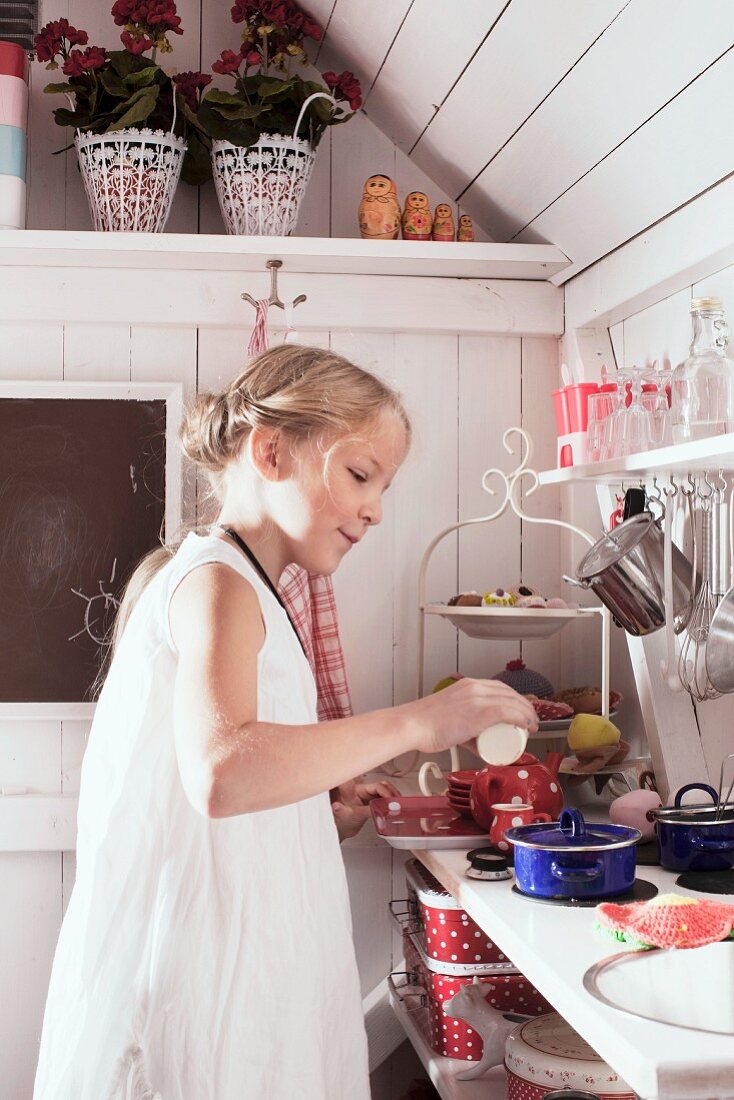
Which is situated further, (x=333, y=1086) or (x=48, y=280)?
(x=48, y=280)

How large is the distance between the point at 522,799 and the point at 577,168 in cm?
92

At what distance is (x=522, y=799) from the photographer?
4.68 ft

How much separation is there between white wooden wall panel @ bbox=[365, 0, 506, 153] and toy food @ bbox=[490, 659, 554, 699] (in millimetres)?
959

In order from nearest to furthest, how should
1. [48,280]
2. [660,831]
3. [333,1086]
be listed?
[333,1086] → [660,831] → [48,280]

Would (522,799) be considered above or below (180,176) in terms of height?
below

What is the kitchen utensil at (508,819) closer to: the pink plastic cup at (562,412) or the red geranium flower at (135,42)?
the pink plastic cup at (562,412)

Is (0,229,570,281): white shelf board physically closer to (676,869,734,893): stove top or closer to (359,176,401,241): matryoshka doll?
(359,176,401,241): matryoshka doll

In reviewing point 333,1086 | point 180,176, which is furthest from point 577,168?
point 333,1086

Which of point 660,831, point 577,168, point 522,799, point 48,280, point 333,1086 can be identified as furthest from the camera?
point 48,280

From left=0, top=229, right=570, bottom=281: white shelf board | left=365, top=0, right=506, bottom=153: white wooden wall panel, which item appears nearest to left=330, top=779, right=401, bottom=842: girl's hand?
left=0, top=229, right=570, bottom=281: white shelf board

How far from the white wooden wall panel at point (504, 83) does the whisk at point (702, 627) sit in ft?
2.01

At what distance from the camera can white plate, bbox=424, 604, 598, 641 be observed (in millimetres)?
1724

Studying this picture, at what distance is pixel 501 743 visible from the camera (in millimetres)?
1266

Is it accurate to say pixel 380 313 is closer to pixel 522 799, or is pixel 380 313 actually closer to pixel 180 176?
pixel 180 176
